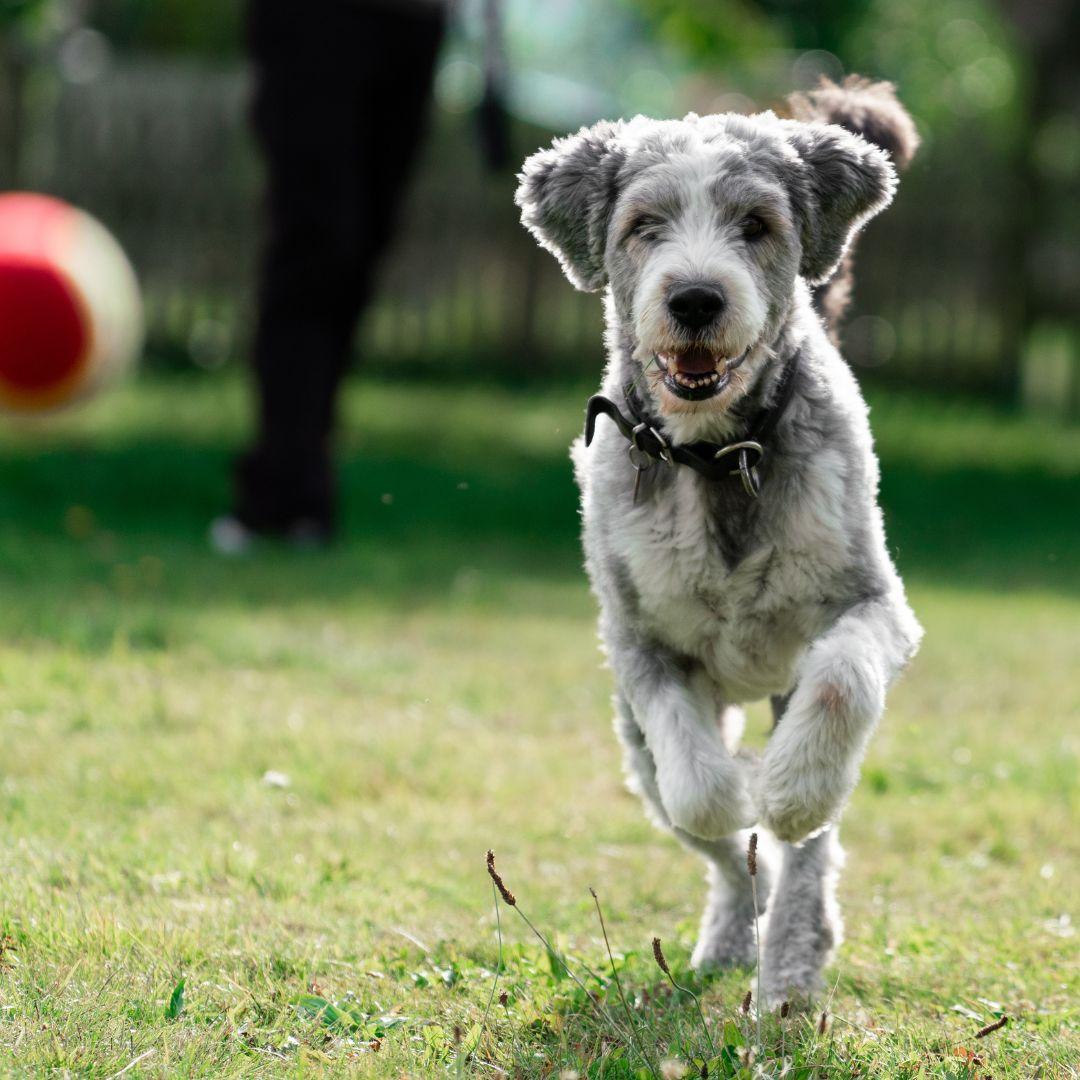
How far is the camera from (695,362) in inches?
146

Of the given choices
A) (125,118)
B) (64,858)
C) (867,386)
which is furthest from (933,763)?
(125,118)

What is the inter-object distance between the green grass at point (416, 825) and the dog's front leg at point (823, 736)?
42 cm

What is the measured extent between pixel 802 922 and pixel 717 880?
320 mm

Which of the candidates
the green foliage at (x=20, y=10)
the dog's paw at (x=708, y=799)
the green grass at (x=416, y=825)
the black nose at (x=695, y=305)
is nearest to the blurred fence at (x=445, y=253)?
the green foliage at (x=20, y=10)

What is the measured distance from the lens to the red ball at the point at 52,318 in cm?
695

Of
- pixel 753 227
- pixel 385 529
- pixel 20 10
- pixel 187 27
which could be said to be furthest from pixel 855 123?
pixel 187 27

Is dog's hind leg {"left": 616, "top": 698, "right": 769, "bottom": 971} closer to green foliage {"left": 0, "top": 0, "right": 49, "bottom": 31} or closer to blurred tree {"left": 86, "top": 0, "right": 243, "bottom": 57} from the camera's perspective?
green foliage {"left": 0, "top": 0, "right": 49, "bottom": 31}

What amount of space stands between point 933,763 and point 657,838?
123 cm

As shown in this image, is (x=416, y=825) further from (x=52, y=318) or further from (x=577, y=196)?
(x=52, y=318)

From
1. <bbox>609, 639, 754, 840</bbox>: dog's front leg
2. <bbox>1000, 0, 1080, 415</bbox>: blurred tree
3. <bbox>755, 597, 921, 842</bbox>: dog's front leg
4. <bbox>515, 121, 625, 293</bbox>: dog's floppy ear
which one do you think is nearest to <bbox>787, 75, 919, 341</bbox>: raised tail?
<bbox>515, 121, 625, 293</bbox>: dog's floppy ear

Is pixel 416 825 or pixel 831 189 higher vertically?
pixel 831 189

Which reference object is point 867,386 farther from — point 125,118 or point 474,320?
point 125,118

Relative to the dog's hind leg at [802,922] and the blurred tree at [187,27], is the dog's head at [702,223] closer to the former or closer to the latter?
the dog's hind leg at [802,922]

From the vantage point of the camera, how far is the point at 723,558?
12.3 ft
